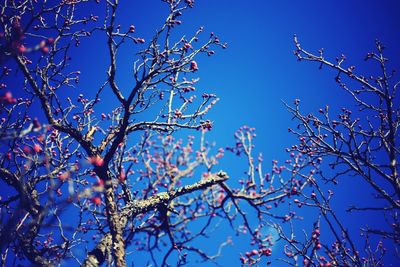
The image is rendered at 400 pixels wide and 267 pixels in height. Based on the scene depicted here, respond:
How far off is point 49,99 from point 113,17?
2.09m

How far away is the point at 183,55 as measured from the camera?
459 centimetres

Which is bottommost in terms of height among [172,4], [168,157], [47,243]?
[47,243]

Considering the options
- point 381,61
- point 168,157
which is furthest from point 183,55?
point 168,157

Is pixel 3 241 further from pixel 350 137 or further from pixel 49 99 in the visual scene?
pixel 350 137

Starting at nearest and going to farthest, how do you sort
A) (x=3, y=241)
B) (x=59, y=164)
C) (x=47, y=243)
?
(x=3, y=241)
(x=59, y=164)
(x=47, y=243)

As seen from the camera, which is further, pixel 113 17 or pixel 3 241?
pixel 113 17

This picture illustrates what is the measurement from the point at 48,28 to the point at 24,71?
3.00 feet

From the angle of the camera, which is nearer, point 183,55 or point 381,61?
point 183,55

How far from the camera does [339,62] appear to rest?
4.97m

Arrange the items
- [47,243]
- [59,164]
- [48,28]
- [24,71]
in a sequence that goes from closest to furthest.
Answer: [24,71], [48,28], [59,164], [47,243]

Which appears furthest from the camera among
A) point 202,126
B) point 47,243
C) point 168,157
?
point 168,157

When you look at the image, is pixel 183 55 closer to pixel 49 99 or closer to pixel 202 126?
pixel 202 126

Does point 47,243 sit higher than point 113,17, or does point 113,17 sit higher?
point 113,17

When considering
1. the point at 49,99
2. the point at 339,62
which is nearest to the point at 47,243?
the point at 49,99
